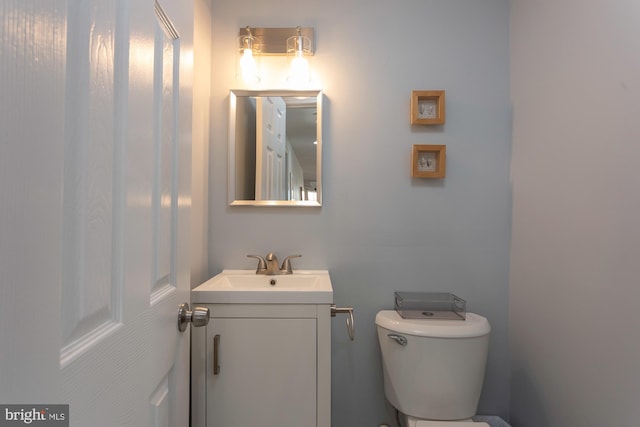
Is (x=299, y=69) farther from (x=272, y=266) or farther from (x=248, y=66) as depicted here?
(x=272, y=266)

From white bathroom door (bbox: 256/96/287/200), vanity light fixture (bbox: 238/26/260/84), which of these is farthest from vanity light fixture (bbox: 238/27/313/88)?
white bathroom door (bbox: 256/96/287/200)

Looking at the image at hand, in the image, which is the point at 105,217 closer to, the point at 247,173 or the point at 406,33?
the point at 247,173

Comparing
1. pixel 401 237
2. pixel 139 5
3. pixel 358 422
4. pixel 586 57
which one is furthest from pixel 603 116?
pixel 358 422

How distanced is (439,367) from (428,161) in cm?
88

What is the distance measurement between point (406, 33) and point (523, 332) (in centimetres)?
148

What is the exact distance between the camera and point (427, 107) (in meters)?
1.39

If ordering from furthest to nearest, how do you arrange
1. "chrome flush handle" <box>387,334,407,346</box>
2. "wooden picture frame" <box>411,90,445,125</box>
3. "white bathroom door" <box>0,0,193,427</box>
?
"wooden picture frame" <box>411,90,445,125</box> < "chrome flush handle" <box>387,334,407,346</box> < "white bathroom door" <box>0,0,193,427</box>

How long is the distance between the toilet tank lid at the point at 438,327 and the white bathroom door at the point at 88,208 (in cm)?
83

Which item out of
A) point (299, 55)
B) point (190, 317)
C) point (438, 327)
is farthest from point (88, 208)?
point (299, 55)

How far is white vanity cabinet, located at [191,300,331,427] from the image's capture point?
3.38 feet

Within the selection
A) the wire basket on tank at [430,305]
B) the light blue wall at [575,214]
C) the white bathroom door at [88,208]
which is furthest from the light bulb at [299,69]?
the wire basket on tank at [430,305]

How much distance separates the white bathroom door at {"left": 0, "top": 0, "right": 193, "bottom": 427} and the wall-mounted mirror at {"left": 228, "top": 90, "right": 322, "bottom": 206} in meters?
0.77

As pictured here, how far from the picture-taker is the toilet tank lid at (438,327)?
1116 mm

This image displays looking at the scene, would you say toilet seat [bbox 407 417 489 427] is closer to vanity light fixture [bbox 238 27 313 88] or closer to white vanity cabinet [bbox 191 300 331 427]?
white vanity cabinet [bbox 191 300 331 427]
